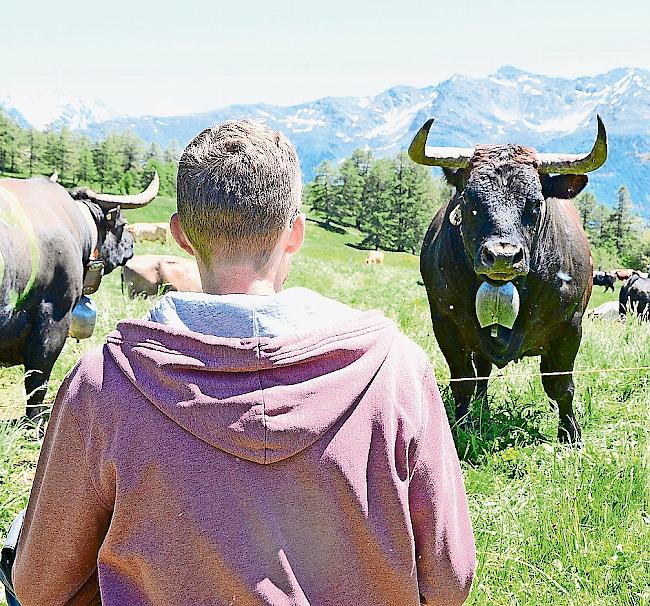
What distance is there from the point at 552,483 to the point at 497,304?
127 cm

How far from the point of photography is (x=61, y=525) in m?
1.56

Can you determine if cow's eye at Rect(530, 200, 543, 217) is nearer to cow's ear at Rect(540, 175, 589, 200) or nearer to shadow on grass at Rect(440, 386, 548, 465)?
cow's ear at Rect(540, 175, 589, 200)

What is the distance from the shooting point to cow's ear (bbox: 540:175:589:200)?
521cm

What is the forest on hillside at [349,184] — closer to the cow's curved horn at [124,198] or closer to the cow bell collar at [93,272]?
the cow's curved horn at [124,198]

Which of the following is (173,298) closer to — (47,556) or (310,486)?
(310,486)

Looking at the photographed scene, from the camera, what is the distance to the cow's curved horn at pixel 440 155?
531 cm

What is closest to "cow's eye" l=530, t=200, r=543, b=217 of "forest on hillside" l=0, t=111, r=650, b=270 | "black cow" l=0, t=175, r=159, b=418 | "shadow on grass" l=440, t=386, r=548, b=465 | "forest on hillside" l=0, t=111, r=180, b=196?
"shadow on grass" l=440, t=386, r=548, b=465

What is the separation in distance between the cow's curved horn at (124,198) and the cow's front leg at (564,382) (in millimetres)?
4000

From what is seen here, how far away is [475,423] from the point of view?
5.82m

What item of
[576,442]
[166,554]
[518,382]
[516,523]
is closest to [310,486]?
[166,554]

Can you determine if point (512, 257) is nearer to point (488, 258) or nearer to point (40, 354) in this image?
point (488, 258)

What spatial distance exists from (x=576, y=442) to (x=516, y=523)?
1.68 meters

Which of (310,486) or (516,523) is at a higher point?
(310,486)

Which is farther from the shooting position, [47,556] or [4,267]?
[4,267]
